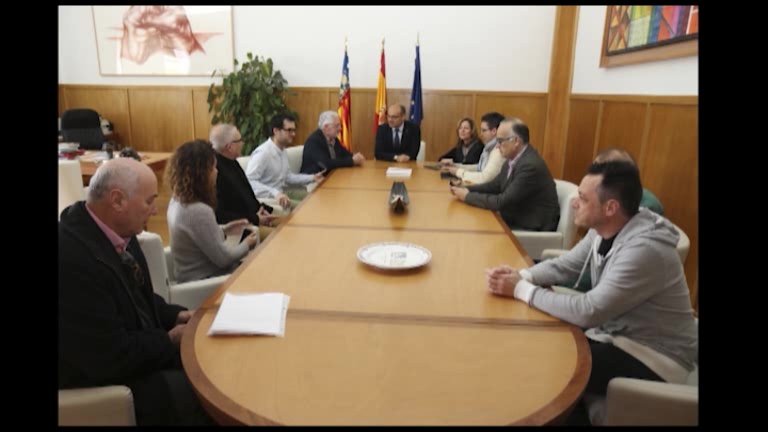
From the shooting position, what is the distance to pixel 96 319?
1238 mm

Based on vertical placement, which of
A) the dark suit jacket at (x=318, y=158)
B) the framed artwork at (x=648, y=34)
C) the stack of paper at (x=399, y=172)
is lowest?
the stack of paper at (x=399, y=172)

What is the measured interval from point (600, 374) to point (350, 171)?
2.97 meters

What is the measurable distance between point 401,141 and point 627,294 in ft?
12.6

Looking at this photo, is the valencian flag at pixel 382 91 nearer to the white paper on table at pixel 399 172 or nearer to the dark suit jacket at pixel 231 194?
the white paper on table at pixel 399 172

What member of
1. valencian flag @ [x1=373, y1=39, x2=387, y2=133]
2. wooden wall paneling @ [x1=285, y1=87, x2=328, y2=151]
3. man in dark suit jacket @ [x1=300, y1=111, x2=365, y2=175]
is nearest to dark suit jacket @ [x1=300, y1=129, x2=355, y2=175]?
man in dark suit jacket @ [x1=300, y1=111, x2=365, y2=175]

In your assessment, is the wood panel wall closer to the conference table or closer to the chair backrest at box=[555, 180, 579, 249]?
the chair backrest at box=[555, 180, 579, 249]

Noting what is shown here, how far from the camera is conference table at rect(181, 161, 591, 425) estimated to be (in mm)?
1011

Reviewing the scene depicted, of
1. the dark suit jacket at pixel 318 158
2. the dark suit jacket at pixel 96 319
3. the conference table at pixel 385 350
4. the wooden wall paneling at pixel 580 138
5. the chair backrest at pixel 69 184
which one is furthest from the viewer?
the wooden wall paneling at pixel 580 138

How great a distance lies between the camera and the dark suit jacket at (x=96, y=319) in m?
1.21

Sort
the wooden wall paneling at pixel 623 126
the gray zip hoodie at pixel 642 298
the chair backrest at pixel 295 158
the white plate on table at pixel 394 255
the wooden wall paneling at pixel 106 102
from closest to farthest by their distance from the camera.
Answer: the gray zip hoodie at pixel 642 298 → the white plate on table at pixel 394 255 → the wooden wall paneling at pixel 623 126 → the chair backrest at pixel 295 158 → the wooden wall paneling at pixel 106 102

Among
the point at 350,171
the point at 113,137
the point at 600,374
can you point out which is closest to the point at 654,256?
the point at 600,374

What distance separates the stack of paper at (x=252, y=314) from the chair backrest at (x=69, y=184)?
8.30 feet

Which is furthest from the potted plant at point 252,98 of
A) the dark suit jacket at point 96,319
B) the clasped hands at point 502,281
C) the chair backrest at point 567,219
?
the clasped hands at point 502,281

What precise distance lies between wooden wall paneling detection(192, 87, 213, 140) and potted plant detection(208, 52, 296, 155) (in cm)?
44
